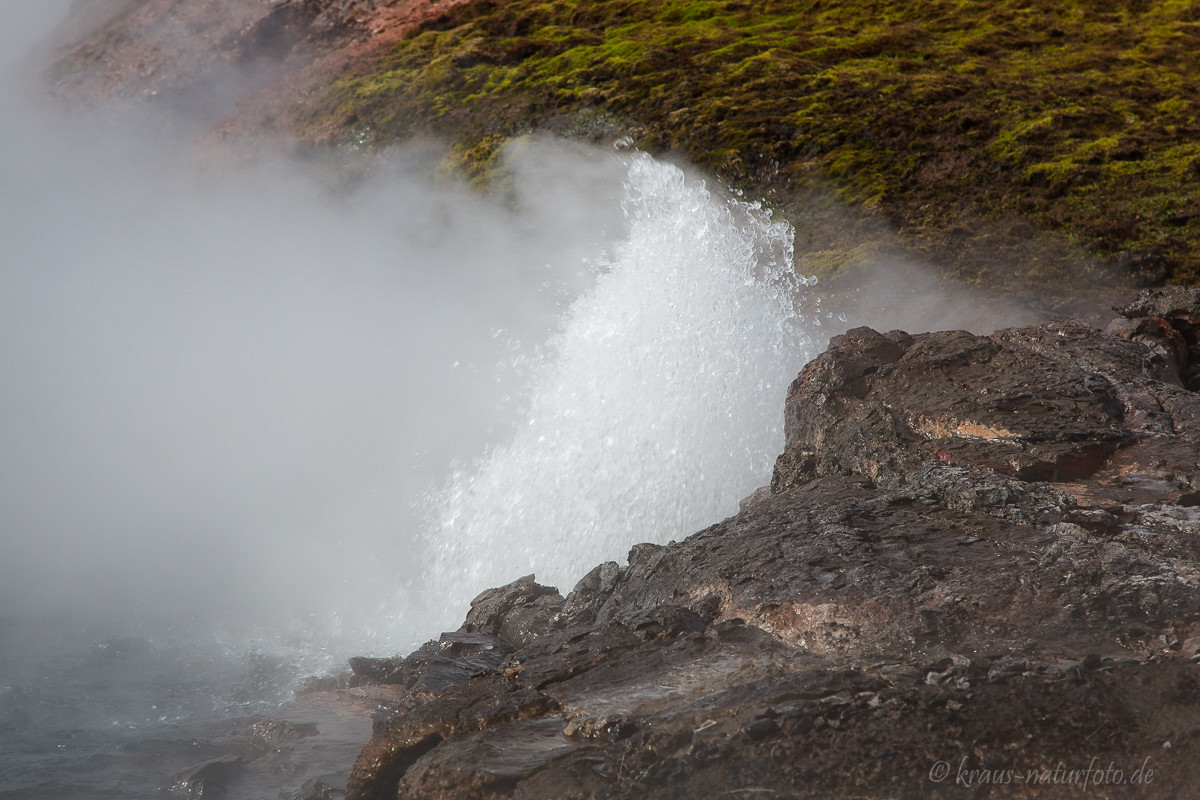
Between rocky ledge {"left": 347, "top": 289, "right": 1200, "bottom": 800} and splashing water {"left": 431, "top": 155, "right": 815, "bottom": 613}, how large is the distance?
3.13 meters

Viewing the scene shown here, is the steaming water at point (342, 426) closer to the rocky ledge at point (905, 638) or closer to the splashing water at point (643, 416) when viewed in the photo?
the splashing water at point (643, 416)

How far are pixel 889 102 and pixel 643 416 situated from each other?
8.47 metres

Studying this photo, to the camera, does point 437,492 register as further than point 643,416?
Yes

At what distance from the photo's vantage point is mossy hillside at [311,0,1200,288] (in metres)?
11.1

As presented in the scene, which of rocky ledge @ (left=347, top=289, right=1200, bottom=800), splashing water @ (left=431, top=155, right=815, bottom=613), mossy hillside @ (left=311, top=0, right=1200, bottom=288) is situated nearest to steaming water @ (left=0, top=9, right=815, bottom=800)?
splashing water @ (left=431, top=155, right=815, bottom=613)

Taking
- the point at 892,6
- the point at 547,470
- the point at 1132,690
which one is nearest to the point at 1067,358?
the point at 1132,690

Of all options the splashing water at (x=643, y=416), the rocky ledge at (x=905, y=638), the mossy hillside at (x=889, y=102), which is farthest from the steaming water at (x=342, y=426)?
the rocky ledge at (x=905, y=638)

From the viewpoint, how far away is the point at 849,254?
11.3m

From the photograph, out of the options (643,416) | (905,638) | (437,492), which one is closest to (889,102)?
(643,416)

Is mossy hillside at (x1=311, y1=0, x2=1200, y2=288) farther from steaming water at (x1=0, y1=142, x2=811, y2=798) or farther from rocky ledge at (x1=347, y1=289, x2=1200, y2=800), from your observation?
rocky ledge at (x1=347, y1=289, x2=1200, y2=800)

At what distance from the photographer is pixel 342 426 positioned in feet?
42.7

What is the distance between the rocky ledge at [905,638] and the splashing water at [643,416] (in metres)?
3.13

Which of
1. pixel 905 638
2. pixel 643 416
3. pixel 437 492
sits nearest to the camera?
pixel 905 638

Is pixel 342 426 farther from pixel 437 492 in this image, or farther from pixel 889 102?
pixel 889 102
